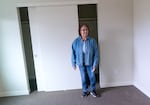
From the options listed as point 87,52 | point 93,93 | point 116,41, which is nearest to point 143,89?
point 93,93

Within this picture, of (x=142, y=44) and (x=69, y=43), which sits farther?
(x=69, y=43)

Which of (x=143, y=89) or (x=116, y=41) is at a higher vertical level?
(x=116, y=41)

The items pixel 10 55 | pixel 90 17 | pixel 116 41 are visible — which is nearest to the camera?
pixel 10 55

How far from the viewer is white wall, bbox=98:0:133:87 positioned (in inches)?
150

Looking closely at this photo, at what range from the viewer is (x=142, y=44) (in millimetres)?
3553

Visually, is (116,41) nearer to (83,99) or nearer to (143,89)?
(143,89)

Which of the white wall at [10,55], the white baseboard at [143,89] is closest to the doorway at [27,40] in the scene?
the white wall at [10,55]

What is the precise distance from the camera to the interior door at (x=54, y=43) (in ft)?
12.4

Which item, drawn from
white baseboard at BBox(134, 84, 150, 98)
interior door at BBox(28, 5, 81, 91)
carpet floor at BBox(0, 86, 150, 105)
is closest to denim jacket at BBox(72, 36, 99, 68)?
interior door at BBox(28, 5, 81, 91)

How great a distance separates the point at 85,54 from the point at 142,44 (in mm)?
1218

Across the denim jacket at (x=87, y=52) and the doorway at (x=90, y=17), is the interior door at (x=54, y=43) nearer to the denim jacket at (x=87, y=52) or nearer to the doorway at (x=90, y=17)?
the denim jacket at (x=87, y=52)

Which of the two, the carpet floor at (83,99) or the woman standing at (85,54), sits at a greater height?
the woman standing at (85,54)

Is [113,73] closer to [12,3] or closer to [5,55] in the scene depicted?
[5,55]

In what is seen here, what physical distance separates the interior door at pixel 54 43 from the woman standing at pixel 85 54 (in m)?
0.35
